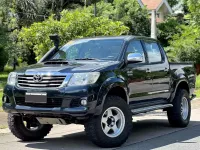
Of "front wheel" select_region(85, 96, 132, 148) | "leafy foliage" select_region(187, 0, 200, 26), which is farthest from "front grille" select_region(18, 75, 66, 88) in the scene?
"leafy foliage" select_region(187, 0, 200, 26)

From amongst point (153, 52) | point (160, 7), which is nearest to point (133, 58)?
point (153, 52)

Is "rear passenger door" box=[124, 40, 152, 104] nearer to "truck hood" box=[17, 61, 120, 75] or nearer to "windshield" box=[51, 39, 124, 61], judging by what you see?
"windshield" box=[51, 39, 124, 61]

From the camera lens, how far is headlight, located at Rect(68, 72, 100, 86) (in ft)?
22.6

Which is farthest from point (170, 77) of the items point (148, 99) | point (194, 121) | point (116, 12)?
point (116, 12)

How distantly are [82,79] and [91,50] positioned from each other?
1498 mm

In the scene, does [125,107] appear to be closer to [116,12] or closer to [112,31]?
[112,31]

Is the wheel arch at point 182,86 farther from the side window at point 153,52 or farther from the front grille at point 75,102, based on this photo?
the front grille at point 75,102

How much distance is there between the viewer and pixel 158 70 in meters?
8.77

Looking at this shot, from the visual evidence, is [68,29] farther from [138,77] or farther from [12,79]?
[12,79]

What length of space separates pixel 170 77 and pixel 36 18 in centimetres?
2242

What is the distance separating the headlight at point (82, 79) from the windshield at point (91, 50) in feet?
3.38

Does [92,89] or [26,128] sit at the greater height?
[92,89]

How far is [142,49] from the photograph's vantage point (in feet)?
28.3

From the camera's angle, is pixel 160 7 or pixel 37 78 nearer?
pixel 37 78
